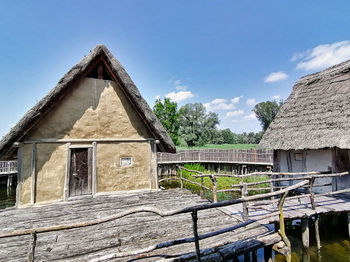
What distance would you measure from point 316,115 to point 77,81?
10.6m

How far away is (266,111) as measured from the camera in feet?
200

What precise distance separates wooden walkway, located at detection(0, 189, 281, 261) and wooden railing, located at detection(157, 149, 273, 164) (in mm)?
15811

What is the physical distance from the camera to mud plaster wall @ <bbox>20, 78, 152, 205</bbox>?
6.02 metres

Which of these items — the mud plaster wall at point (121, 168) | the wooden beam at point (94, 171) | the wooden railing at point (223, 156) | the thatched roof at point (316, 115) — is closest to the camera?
the wooden beam at point (94, 171)

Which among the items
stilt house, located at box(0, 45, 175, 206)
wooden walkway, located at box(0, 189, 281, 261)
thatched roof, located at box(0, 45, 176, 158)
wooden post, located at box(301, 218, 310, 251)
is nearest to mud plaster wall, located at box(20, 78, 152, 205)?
stilt house, located at box(0, 45, 175, 206)

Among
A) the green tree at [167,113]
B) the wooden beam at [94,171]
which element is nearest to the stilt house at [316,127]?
the wooden beam at [94,171]

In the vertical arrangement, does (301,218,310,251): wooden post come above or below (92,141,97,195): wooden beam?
below

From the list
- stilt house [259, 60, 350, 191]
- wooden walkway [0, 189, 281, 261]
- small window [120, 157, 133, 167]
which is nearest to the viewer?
wooden walkway [0, 189, 281, 261]

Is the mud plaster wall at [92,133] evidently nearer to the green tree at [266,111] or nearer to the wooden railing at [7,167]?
the wooden railing at [7,167]

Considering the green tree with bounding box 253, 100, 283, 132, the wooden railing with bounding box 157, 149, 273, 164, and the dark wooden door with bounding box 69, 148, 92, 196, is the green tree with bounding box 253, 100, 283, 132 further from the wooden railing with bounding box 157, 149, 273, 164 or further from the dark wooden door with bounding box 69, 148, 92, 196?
the dark wooden door with bounding box 69, 148, 92, 196

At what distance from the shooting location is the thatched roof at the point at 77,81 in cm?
553

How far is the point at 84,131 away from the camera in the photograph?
6602mm

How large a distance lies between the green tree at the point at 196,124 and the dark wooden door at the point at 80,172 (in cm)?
4303

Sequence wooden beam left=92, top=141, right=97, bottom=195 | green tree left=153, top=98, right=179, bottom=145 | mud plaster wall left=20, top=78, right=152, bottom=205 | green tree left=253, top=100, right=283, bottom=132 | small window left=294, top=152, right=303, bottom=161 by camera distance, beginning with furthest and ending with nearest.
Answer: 1. green tree left=253, top=100, right=283, bottom=132
2. green tree left=153, top=98, right=179, bottom=145
3. small window left=294, top=152, right=303, bottom=161
4. wooden beam left=92, top=141, right=97, bottom=195
5. mud plaster wall left=20, top=78, right=152, bottom=205
